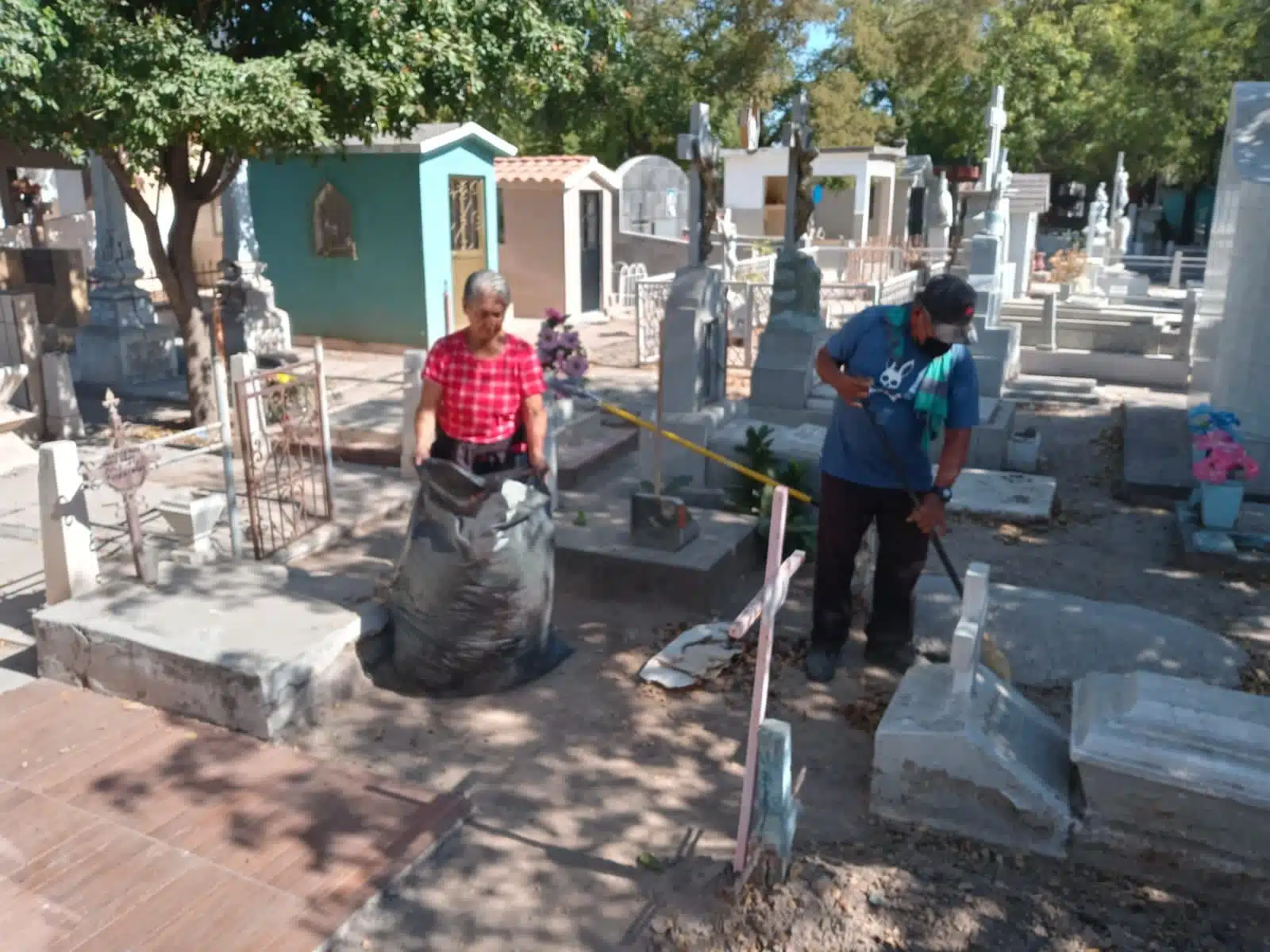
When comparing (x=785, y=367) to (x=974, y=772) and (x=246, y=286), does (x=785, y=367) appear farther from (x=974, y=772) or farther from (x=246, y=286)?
(x=246, y=286)

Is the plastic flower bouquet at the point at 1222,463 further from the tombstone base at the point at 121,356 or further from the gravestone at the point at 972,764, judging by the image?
the tombstone base at the point at 121,356

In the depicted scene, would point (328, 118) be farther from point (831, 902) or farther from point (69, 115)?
point (831, 902)

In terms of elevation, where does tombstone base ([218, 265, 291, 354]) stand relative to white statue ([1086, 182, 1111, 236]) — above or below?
below

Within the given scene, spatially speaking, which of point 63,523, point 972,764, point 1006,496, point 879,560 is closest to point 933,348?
point 879,560

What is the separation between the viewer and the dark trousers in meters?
4.41

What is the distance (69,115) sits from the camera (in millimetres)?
6562

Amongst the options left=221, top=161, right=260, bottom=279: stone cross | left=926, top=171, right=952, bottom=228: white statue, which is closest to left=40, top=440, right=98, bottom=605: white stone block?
left=221, top=161, right=260, bottom=279: stone cross

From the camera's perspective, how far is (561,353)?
7043mm

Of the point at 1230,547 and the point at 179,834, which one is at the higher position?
the point at 1230,547

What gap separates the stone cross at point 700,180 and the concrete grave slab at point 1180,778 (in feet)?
16.5

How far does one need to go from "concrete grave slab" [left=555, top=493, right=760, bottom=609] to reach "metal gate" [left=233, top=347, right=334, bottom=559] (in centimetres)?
156

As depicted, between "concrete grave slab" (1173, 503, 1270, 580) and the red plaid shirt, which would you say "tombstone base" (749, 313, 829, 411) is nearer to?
"concrete grave slab" (1173, 503, 1270, 580)

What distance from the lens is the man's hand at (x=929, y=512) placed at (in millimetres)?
4172

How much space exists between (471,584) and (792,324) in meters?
5.71
